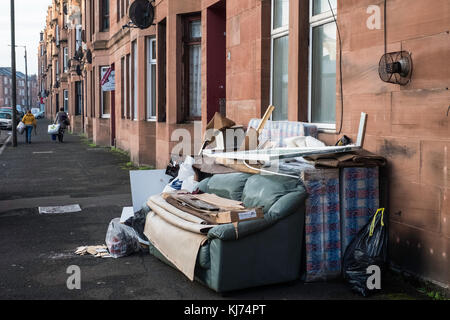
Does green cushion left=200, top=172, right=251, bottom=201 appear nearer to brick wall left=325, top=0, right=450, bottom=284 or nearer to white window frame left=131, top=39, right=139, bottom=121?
brick wall left=325, top=0, right=450, bottom=284

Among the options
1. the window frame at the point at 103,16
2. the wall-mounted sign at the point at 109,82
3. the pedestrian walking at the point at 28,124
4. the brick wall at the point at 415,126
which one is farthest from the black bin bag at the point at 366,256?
the pedestrian walking at the point at 28,124

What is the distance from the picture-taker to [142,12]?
603 inches

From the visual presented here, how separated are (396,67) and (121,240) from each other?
3616mm

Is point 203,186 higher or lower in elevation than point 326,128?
lower

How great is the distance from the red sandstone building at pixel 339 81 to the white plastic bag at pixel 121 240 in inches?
105

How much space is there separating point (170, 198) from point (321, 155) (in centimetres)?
181

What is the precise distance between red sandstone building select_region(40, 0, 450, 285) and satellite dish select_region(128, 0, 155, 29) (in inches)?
10.5

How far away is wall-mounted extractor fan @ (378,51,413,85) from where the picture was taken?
5.38m

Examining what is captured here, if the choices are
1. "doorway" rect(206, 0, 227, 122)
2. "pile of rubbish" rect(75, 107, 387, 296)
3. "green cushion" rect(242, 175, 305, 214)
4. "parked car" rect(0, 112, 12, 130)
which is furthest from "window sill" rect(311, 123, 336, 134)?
"parked car" rect(0, 112, 12, 130)

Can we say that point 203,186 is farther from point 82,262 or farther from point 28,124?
point 28,124

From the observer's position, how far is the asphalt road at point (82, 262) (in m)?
5.19

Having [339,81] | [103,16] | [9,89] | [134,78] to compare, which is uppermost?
[9,89]

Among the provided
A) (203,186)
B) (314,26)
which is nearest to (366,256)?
(203,186)

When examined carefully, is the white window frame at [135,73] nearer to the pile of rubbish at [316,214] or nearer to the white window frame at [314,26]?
the white window frame at [314,26]
